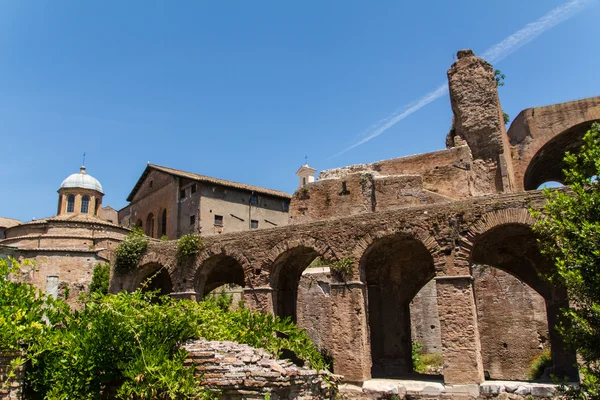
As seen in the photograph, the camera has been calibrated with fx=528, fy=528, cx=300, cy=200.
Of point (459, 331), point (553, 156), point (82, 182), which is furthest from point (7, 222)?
point (459, 331)

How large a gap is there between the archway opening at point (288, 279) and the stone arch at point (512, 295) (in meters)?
4.79

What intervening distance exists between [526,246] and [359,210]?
6369 mm

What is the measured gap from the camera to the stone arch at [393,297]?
15312mm

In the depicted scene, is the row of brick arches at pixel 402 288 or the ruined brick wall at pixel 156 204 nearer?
the row of brick arches at pixel 402 288

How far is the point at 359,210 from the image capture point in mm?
18891

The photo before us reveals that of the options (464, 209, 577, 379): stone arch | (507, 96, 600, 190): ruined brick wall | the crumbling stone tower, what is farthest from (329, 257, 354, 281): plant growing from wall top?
(507, 96, 600, 190): ruined brick wall

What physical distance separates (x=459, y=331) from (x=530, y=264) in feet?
12.0

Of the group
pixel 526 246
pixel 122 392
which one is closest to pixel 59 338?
pixel 122 392

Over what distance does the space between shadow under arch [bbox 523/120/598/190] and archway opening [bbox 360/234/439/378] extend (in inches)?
304

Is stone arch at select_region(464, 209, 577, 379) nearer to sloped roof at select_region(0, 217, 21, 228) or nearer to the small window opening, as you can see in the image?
the small window opening

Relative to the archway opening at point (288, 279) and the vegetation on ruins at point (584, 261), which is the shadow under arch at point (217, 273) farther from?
the vegetation on ruins at point (584, 261)

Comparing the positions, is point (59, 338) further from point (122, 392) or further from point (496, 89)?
point (496, 89)

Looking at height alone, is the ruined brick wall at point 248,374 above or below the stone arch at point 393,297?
below

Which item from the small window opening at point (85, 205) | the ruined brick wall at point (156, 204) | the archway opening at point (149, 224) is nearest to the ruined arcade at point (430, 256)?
the ruined brick wall at point (156, 204)
